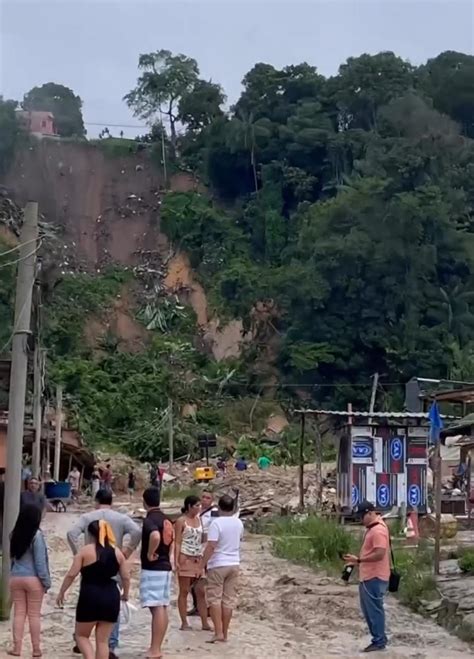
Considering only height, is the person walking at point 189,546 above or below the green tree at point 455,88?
below

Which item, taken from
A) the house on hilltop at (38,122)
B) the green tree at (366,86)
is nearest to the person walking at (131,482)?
the green tree at (366,86)

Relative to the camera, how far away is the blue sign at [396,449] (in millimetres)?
24422

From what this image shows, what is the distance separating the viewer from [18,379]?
12062 mm

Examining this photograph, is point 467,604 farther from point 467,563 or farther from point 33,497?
point 33,497

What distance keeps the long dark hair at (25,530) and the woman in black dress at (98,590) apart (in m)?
0.79

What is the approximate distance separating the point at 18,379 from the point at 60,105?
78.6m

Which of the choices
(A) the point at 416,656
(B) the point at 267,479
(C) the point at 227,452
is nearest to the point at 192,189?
(C) the point at 227,452

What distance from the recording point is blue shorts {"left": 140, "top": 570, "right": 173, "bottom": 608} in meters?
9.23

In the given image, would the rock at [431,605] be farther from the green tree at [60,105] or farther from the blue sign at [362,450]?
the green tree at [60,105]

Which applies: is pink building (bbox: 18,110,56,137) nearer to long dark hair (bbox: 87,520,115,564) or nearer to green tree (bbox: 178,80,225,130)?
green tree (bbox: 178,80,225,130)

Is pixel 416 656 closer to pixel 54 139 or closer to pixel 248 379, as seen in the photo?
pixel 248 379

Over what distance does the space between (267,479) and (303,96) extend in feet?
131

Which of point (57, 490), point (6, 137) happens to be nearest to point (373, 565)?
point (57, 490)

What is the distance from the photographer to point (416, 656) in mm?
10516
